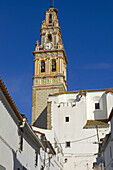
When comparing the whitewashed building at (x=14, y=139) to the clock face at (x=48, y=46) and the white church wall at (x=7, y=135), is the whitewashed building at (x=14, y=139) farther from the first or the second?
the clock face at (x=48, y=46)

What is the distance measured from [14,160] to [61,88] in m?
32.0

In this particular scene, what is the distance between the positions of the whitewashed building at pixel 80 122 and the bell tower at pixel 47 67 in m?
3.84

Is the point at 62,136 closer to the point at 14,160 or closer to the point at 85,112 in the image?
the point at 85,112

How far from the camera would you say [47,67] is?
4578cm

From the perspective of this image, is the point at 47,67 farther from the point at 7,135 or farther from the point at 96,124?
the point at 7,135

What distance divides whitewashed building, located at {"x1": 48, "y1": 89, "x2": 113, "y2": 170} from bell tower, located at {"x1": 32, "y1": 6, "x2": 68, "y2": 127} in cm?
384

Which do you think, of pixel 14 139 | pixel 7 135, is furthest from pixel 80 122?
pixel 7 135

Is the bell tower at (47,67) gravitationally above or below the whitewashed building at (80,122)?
above

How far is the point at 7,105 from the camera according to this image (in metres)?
11.0

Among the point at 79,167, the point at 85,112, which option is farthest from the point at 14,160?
the point at 85,112

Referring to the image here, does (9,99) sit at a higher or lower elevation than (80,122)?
lower

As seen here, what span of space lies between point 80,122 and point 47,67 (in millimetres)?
12616

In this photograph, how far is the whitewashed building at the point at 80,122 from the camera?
34.8 m

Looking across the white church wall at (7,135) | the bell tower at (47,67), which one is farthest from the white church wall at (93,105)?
the white church wall at (7,135)
